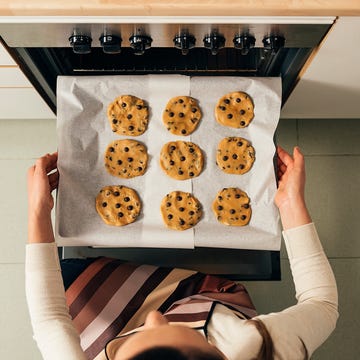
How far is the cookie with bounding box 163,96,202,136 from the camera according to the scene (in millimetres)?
1122

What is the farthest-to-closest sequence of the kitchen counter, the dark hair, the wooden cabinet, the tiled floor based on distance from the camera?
the tiled floor < the wooden cabinet < the kitchen counter < the dark hair

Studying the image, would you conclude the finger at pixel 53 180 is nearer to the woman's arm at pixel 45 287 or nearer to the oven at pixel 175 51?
the woman's arm at pixel 45 287

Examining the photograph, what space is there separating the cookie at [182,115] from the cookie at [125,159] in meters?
0.08

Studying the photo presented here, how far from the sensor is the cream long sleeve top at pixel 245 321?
906mm

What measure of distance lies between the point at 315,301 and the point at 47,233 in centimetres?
54

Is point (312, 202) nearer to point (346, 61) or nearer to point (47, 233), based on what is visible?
point (346, 61)

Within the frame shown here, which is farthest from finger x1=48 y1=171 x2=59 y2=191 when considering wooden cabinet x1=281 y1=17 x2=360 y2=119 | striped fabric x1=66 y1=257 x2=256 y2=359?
wooden cabinet x1=281 y1=17 x2=360 y2=119

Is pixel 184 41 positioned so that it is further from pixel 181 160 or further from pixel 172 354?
pixel 172 354

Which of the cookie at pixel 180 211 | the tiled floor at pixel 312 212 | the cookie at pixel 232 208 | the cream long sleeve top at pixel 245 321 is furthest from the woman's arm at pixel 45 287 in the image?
the tiled floor at pixel 312 212

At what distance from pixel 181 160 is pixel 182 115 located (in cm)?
10

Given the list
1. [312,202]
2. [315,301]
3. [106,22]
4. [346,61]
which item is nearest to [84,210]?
[106,22]

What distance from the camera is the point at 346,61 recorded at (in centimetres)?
107

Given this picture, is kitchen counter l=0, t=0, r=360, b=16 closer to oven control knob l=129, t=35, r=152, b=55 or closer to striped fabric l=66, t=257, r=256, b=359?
oven control knob l=129, t=35, r=152, b=55

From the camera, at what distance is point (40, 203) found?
1047 millimetres
